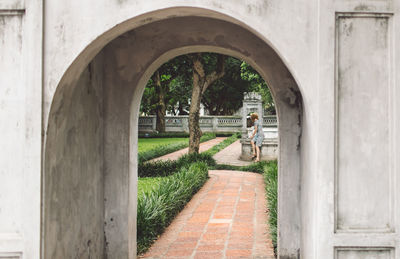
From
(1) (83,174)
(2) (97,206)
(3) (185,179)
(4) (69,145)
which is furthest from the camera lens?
(3) (185,179)

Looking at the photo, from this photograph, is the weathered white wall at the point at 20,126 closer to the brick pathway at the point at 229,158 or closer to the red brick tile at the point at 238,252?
the red brick tile at the point at 238,252

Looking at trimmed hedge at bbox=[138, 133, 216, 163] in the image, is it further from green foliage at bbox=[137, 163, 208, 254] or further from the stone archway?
the stone archway

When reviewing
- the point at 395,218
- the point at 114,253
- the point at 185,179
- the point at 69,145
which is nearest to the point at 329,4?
the point at 395,218

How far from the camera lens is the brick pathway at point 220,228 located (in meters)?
5.67

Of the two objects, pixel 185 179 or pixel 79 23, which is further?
pixel 185 179

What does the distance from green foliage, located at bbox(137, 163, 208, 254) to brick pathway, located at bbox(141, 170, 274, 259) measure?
14cm

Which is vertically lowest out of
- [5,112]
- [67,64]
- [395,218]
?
[395,218]

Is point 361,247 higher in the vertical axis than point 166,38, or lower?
lower

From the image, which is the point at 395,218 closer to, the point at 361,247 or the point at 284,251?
the point at 361,247

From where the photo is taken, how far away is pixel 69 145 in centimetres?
396

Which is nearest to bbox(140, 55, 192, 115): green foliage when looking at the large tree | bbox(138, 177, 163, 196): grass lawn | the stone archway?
the large tree

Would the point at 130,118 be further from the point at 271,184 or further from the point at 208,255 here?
the point at 271,184

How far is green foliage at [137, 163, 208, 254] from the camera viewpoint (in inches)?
246

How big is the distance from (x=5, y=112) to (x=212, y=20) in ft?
8.95
